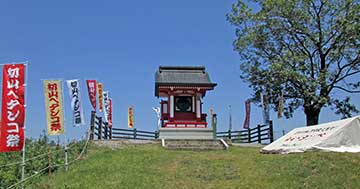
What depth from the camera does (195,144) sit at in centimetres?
1741

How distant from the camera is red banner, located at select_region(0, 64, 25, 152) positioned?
8797mm

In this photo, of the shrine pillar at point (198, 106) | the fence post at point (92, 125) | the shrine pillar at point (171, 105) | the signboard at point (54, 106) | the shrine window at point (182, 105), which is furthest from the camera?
the shrine window at point (182, 105)

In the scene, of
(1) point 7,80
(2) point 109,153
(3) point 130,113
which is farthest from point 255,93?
(1) point 7,80

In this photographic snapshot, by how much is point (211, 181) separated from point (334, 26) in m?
14.6

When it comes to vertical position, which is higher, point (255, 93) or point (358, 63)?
point (358, 63)

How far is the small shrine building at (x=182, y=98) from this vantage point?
21969 mm

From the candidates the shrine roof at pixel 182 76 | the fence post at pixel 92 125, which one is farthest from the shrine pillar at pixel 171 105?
the fence post at pixel 92 125

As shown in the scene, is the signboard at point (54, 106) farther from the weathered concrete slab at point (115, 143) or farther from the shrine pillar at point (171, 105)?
the shrine pillar at point (171, 105)

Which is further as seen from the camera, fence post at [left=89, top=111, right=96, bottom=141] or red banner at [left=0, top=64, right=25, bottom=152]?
fence post at [left=89, top=111, right=96, bottom=141]

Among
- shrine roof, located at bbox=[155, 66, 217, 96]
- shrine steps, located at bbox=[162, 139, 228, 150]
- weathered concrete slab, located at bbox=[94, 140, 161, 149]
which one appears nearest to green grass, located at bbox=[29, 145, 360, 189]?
weathered concrete slab, located at bbox=[94, 140, 161, 149]

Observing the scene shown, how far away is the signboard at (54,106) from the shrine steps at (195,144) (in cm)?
572

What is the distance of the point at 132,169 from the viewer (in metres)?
10.6

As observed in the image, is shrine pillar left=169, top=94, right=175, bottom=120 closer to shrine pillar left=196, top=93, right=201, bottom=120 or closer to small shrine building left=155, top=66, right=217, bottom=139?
small shrine building left=155, top=66, right=217, bottom=139

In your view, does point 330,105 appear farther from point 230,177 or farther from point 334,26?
point 230,177
